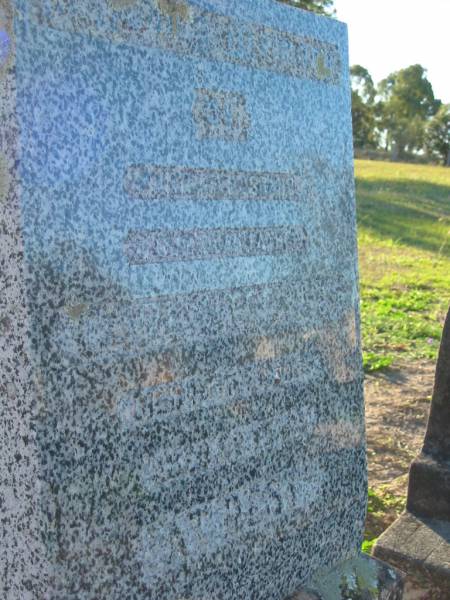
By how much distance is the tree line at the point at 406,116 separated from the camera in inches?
2066

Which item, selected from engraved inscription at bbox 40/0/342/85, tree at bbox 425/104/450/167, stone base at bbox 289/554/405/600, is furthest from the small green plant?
tree at bbox 425/104/450/167

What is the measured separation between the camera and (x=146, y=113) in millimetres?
1613

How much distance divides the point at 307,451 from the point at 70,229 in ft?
2.90

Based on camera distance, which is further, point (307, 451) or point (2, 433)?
point (307, 451)

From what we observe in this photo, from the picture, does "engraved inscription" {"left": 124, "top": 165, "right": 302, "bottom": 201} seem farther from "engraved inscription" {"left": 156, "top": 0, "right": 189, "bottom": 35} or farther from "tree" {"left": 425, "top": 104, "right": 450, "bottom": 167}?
"tree" {"left": 425, "top": 104, "right": 450, "bottom": 167}

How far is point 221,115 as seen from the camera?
5.82ft

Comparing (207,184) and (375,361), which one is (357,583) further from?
(375,361)

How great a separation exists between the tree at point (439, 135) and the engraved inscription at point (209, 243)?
51.7 metres

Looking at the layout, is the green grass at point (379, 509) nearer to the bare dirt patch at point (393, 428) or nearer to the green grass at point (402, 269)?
the bare dirt patch at point (393, 428)

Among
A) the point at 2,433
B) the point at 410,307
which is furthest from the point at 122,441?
the point at 410,307

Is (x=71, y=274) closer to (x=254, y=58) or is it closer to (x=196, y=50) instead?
(x=196, y=50)

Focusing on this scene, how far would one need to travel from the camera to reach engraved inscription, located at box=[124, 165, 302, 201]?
1607mm

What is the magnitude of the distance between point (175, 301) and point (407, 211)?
14.8 metres

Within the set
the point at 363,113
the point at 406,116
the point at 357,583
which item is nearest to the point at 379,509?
the point at 357,583
